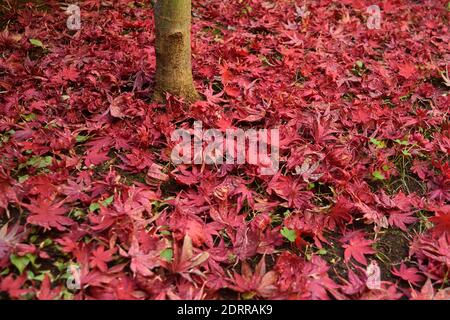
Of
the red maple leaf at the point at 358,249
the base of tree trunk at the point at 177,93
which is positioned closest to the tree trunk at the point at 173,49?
the base of tree trunk at the point at 177,93

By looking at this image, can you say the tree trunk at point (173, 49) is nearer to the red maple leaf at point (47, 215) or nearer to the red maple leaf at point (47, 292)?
the red maple leaf at point (47, 215)

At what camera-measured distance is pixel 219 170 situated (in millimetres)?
2168

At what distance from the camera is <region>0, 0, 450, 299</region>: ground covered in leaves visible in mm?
1776

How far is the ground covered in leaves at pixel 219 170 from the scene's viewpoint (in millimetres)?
1776

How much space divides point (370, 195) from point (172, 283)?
1.04 metres

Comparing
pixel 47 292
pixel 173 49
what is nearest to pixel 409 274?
pixel 47 292

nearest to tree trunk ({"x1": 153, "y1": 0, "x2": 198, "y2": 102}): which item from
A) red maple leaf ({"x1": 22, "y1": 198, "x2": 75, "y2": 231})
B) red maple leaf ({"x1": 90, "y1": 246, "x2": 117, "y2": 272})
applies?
red maple leaf ({"x1": 22, "y1": 198, "x2": 75, "y2": 231})

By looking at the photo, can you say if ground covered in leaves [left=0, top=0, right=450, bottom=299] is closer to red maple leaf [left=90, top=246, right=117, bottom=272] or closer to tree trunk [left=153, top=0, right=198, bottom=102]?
red maple leaf [left=90, top=246, right=117, bottom=272]

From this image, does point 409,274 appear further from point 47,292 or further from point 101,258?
point 47,292

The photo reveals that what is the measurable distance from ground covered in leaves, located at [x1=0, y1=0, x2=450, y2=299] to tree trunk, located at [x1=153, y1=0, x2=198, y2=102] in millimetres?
110

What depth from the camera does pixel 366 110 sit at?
8.62ft

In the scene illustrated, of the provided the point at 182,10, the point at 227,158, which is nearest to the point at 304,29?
the point at 182,10

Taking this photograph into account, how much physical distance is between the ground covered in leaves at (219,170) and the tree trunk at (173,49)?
0.36 ft

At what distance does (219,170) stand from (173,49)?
742mm
